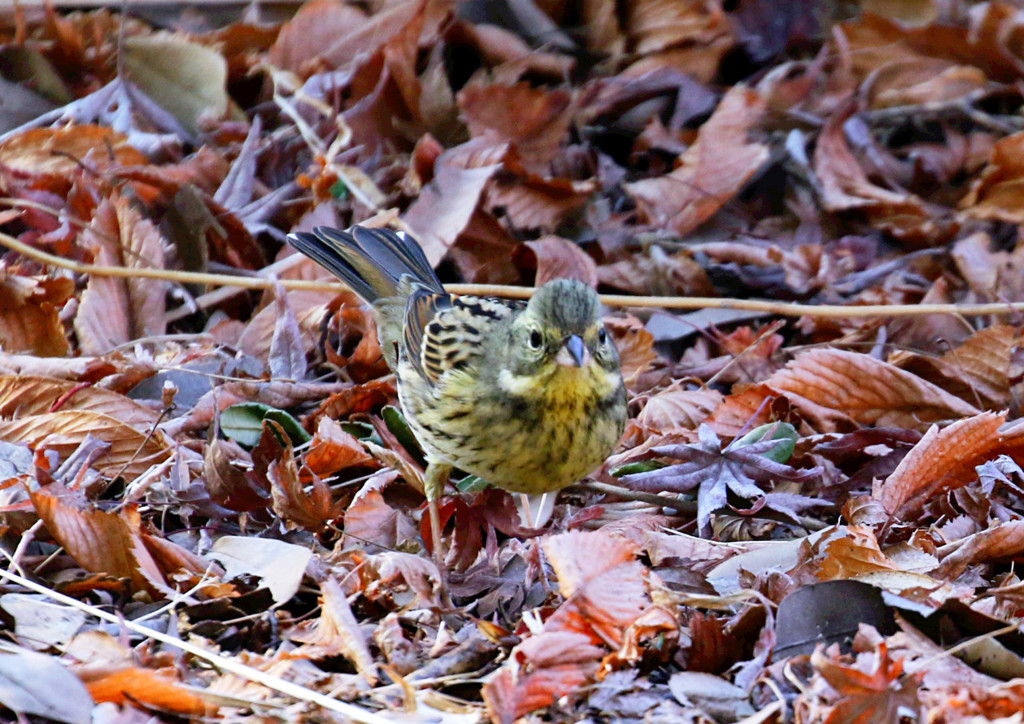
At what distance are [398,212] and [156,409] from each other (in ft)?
5.00

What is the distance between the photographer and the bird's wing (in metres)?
4.16

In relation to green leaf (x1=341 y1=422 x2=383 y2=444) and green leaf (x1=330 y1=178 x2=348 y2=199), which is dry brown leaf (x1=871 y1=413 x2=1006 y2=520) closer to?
green leaf (x1=341 y1=422 x2=383 y2=444)

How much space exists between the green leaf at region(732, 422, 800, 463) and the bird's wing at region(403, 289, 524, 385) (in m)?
0.90

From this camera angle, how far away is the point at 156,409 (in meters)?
4.30

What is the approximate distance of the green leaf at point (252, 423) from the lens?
4.22 m

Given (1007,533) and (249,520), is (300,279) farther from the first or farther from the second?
(1007,533)

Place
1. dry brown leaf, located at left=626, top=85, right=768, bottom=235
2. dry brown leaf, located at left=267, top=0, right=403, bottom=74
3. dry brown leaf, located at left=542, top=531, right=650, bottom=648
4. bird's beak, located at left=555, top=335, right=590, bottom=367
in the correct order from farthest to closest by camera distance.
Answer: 1. dry brown leaf, located at left=267, top=0, right=403, bottom=74
2. dry brown leaf, located at left=626, top=85, right=768, bottom=235
3. bird's beak, located at left=555, top=335, right=590, bottom=367
4. dry brown leaf, located at left=542, top=531, right=650, bottom=648

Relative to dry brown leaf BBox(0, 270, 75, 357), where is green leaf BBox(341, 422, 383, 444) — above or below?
below


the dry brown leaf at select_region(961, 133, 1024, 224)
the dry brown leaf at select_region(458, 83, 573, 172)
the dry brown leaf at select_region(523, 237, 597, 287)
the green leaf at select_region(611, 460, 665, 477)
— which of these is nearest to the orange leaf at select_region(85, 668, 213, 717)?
the green leaf at select_region(611, 460, 665, 477)

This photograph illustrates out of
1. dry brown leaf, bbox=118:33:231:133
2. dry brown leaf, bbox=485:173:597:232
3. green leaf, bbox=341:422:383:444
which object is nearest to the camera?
green leaf, bbox=341:422:383:444

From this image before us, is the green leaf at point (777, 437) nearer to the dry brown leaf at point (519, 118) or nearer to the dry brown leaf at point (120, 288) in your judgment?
the dry brown leaf at point (519, 118)

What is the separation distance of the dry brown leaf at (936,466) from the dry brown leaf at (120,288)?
2.83 metres

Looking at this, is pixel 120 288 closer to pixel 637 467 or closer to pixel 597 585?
pixel 637 467

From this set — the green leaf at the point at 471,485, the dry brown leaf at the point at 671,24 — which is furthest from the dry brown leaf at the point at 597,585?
the dry brown leaf at the point at 671,24
